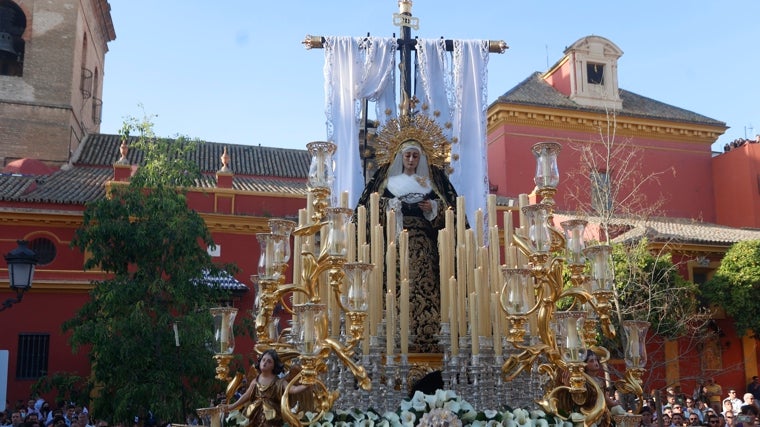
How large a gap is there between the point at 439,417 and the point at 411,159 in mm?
2707

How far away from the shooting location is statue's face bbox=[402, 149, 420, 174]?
7.23m

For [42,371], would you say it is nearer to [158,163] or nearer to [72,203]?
[72,203]

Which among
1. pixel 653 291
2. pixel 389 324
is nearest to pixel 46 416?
pixel 389 324

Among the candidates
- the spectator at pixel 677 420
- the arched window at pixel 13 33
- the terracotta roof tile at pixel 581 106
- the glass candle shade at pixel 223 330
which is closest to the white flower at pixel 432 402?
the glass candle shade at pixel 223 330

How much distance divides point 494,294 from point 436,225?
111 centimetres

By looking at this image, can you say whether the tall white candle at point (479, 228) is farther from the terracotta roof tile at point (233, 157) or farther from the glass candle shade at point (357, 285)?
the terracotta roof tile at point (233, 157)

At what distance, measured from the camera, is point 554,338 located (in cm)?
588

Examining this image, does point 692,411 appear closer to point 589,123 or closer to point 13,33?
point 589,123

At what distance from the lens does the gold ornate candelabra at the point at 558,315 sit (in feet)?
17.5

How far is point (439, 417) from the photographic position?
5.34 m

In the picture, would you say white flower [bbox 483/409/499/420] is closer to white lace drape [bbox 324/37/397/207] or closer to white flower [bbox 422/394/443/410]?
white flower [bbox 422/394/443/410]

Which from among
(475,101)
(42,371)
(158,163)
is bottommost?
(42,371)

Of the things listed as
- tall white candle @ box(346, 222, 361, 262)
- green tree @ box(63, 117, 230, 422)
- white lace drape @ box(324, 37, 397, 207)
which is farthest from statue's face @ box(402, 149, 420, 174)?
green tree @ box(63, 117, 230, 422)

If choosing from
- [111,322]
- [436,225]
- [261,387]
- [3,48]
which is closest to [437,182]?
[436,225]
